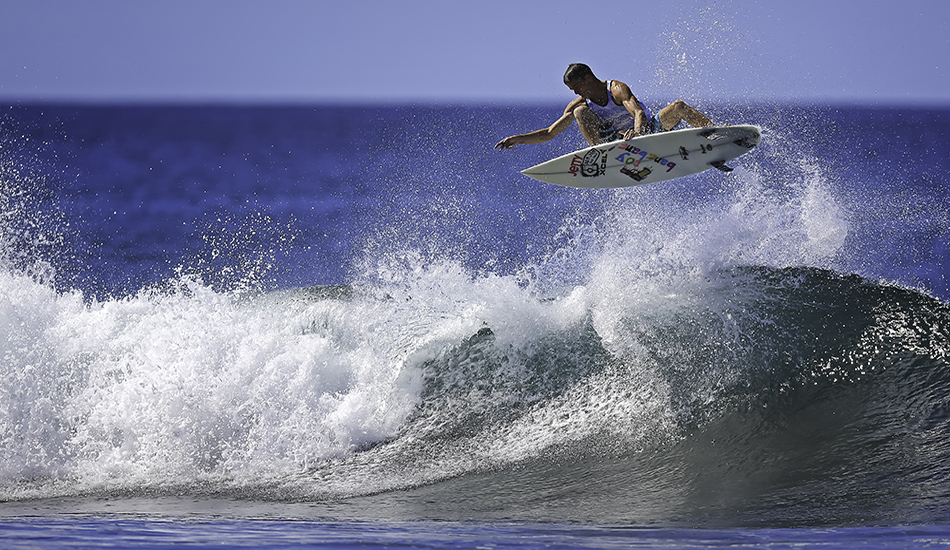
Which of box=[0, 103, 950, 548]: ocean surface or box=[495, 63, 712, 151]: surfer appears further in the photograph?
box=[495, 63, 712, 151]: surfer

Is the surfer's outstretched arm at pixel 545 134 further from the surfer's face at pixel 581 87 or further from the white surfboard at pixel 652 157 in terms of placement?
the white surfboard at pixel 652 157

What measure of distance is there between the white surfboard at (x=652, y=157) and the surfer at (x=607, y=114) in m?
0.15

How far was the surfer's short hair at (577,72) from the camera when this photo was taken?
24.4ft

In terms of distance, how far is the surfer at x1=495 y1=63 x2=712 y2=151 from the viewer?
7.50 meters

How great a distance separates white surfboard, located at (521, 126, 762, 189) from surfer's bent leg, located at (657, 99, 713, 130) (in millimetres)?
108

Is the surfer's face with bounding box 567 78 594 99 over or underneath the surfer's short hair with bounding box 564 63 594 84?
underneath

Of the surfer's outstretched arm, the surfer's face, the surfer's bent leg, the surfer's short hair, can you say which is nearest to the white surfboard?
the surfer's bent leg

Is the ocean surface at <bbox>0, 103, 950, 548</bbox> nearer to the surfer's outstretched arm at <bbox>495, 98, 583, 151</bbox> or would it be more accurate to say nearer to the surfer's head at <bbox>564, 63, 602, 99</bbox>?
the surfer's outstretched arm at <bbox>495, 98, 583, 151</bbox>

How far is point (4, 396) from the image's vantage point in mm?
7051

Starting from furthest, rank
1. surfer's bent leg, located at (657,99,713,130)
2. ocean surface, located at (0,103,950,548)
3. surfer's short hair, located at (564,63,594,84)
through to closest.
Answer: surfer's bent leg, located at (657,99,713,130)
surfer's short hair, located at (564,63,594,84)
ocean surface, located at (0,103,950,548)

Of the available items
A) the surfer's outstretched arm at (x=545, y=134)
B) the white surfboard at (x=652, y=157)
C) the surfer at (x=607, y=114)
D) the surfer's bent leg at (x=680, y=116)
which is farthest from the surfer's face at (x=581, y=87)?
the surfer's bent leg at (x=680, y=116)

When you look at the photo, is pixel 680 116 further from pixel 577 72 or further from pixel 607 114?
pixel 577 72

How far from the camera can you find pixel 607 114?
25.3 ft

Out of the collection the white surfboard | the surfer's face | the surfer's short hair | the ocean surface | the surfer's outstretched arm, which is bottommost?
the ocean surface
